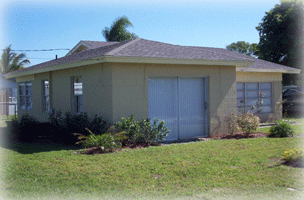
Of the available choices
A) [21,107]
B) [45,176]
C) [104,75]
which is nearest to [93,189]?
[45,176]

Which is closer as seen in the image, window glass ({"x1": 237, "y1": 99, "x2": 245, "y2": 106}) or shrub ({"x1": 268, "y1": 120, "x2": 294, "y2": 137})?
shrub ({"x1": 268, "y1": 120, "x2": 294, "y2": 137})

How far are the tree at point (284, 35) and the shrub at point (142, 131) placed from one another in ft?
60.4

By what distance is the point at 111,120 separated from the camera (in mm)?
9891

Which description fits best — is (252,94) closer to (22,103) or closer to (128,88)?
(128,88)

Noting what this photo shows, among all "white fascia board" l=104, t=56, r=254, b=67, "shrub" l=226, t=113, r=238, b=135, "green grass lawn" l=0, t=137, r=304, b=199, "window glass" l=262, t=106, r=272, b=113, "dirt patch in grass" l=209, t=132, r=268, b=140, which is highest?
"white fascia board" l=104, t=56, r=254, b=67

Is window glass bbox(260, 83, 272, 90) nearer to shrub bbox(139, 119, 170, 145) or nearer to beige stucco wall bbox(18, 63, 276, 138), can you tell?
beige stucco wall bbox(18, 63, 276, 138)

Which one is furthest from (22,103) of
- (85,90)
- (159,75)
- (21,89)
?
(159,75)

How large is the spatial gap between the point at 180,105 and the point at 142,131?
1.99 metres

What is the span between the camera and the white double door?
35.0ft

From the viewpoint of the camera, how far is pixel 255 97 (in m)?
16.3

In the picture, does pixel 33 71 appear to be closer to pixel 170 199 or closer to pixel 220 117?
pixel 220 117

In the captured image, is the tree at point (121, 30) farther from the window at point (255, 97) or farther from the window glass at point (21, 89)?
the window at point (255, 97)

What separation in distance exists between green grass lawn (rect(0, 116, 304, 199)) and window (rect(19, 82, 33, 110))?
767cm

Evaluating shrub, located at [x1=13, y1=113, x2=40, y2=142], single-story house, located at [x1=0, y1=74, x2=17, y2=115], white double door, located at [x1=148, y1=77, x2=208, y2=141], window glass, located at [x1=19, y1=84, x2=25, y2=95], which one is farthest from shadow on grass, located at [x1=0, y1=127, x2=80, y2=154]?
single-story house, located at [x1=0, y1=74, x2=17, y2=115]
